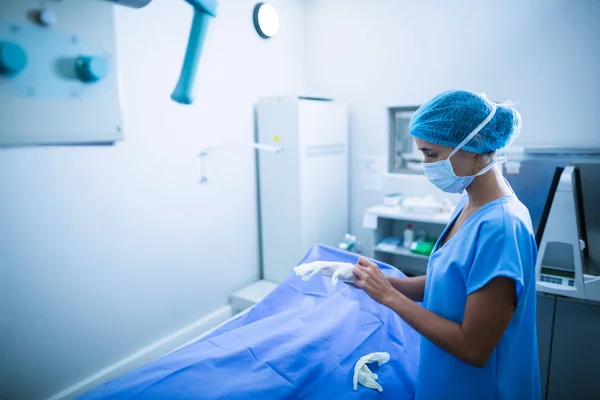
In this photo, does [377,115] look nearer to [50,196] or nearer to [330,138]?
[330,138]

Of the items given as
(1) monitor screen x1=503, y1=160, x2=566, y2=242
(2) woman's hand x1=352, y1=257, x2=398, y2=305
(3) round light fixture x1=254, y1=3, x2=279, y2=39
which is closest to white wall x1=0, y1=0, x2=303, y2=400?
(3) round light fixture x1=254, y1=3, x2=279, y2=39

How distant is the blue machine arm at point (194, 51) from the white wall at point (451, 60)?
5.96 ft

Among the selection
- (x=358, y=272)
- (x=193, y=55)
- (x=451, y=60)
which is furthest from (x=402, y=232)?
(x=193, y=55)

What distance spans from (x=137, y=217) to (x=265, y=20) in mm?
1389

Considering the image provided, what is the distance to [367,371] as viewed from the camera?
3.59 ft

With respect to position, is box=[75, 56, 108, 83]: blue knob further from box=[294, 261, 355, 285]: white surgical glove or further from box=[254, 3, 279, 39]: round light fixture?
box=[254, 3, 279, 39]: round light fixture

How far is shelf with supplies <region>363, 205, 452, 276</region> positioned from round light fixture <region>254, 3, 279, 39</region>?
49.3 inches

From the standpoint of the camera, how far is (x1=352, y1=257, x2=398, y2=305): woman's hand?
0.89m

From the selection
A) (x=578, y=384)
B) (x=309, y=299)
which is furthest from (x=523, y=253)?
(x=578, y=384)

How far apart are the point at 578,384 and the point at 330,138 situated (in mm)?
1729

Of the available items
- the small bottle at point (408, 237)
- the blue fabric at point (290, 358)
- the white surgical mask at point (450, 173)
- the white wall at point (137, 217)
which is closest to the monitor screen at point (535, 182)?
the small bottle at point (408, 237)

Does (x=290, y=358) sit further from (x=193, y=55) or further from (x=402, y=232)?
(x=402, y=232)

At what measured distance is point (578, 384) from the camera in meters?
1.49

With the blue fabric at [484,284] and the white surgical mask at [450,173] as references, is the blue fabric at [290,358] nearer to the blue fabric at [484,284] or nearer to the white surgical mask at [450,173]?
the blue fabric at [484,284]
